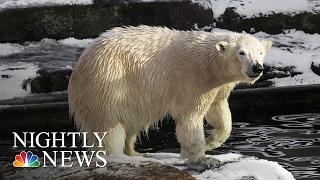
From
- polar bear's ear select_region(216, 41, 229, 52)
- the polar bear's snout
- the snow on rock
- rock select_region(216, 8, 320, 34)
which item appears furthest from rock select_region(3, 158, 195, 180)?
rock select_region(216, 8, 320, 34)

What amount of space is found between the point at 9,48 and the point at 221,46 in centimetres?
476

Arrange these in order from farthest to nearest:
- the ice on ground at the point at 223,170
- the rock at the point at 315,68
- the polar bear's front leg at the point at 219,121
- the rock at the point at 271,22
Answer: the rock at the point at 271,22, the rock at the point at 315,68, the polar bear's front leg at the point at 219,121, the ice on ground at the point at 223,170

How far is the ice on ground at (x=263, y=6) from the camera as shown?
1041cm

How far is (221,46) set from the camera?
5.02 meters

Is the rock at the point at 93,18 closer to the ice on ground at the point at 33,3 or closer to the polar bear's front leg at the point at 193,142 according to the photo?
the ice on ground at the point at 33,3

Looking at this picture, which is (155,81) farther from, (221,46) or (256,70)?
(256,70)

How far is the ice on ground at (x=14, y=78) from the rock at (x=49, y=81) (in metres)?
0.08

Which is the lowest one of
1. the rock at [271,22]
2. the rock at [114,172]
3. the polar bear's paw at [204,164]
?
the polar bear's paw at [204,164]

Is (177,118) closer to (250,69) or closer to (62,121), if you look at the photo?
(250,69)

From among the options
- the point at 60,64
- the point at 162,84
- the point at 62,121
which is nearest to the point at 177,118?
the point at 162,84

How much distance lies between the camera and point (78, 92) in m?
5.26

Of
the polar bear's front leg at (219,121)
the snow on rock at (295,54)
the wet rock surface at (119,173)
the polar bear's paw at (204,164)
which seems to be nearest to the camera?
the wet rock surface at (119,173)

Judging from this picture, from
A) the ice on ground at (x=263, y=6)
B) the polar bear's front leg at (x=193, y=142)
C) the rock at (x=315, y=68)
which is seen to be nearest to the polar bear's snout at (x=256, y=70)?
the polar bear's front leg at (x=193, y=142)

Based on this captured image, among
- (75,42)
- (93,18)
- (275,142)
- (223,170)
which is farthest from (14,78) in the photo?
(223,170)
